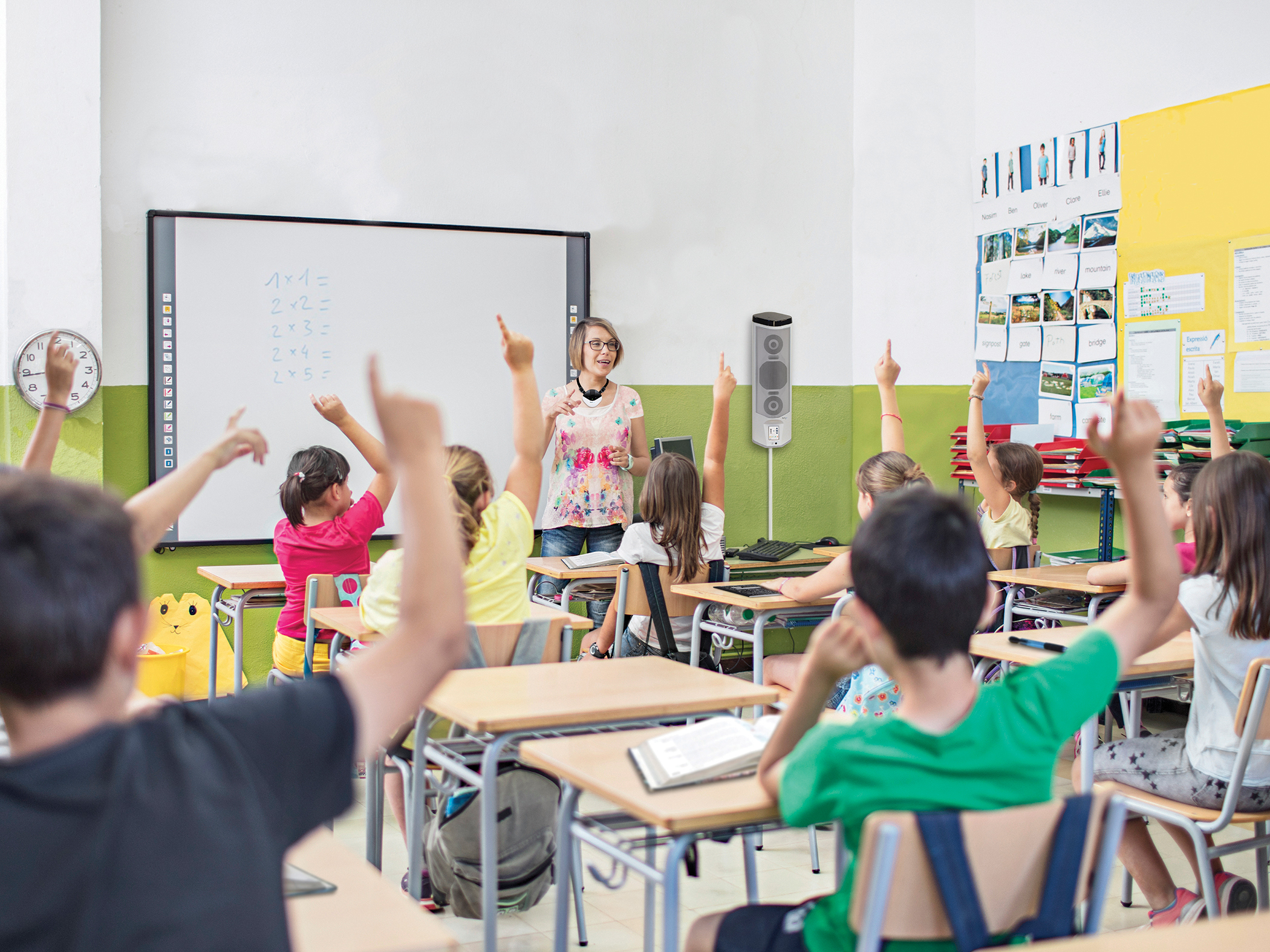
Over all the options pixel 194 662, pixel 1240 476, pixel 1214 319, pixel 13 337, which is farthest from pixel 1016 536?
pixel 13 337

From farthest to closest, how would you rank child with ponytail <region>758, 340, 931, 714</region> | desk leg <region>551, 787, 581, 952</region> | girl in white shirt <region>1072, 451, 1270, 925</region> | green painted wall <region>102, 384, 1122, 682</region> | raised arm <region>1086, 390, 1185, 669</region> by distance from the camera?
green painted wall <region>102, 384, 1122, 682</region>
child with ponytail <region>758, 340, 931, 714</region>
girl in white shirt <region>1072, 451, 1270, 925</region>
desk leg <region>551, 787, 581, 952</region>
raised arm <region>1086, 390, 1185, 669</region>

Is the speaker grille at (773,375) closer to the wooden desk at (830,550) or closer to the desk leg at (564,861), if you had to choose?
the wooden desk at (830,550)

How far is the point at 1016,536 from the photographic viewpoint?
4.62 m

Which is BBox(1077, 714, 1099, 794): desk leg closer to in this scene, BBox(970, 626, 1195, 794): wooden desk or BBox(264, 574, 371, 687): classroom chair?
BBox(970, 626, 1195, 794): wooden desk

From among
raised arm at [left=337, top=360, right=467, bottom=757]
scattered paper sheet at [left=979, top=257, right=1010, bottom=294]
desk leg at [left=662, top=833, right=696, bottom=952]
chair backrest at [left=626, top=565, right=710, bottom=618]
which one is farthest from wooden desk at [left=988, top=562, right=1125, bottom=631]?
raised arm at [left=337, top=360, right=467, bottom=757]

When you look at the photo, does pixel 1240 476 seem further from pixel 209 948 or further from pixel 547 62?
pixel 547 62

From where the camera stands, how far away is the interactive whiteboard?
16.6 feet

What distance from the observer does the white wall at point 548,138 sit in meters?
5.04

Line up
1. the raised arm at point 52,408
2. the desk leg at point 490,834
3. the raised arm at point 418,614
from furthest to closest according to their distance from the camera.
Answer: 1. the raised arm at point 52,408
2. the desk leg at point 490,834
3. the raised arm at point 418,614

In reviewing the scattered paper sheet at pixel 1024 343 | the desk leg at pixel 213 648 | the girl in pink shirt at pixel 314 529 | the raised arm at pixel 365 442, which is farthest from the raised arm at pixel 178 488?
the scattered paper sheet at pixel 1024 343

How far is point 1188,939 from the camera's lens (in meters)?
1.18

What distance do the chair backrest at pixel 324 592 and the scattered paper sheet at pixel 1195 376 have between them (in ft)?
11.3

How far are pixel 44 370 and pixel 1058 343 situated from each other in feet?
14.8

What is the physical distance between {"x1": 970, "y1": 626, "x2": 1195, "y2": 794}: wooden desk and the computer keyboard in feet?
7.54
